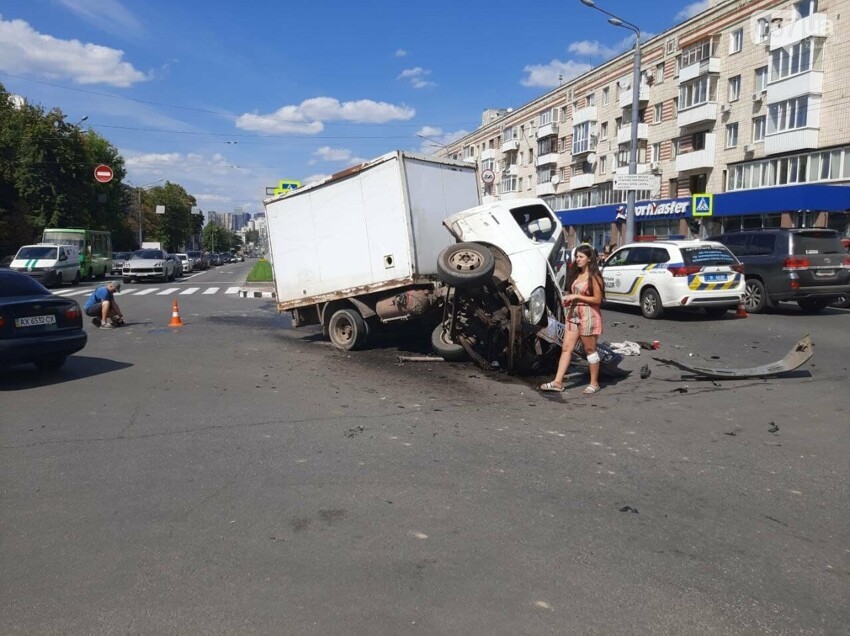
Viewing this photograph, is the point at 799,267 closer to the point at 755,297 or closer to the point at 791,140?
the point at 755,297

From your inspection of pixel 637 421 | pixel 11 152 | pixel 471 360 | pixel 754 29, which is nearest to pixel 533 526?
pixel 637 421

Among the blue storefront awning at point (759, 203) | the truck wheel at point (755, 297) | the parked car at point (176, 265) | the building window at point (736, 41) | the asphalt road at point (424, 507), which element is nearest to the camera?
the asphalt road at point (424, 507)

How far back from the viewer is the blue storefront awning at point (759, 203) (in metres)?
31.5

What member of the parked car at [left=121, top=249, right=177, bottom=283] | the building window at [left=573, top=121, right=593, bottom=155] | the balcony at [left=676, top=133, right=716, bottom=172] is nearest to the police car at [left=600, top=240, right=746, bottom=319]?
the parked car at [left=121, top=249, right=177, bottom=283]

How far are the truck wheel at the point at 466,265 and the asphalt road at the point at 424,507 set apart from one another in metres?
1.30

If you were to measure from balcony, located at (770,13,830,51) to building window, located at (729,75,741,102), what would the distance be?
14.5 feet

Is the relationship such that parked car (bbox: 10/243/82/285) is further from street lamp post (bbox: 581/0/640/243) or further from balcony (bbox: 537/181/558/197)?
balcony (bbox: 537/181/558/197)

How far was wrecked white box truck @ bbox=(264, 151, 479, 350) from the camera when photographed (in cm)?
1009

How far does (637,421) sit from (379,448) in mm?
2639

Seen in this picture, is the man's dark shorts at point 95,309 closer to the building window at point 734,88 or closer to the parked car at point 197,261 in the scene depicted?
the building window at point 734,88

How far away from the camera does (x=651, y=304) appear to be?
14820mm

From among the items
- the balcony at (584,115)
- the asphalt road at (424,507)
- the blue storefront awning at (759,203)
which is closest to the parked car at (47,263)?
the asphalt road at (424,507)

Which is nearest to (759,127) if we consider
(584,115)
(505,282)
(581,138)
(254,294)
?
(584,115)

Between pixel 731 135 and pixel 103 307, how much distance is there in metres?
38.3
